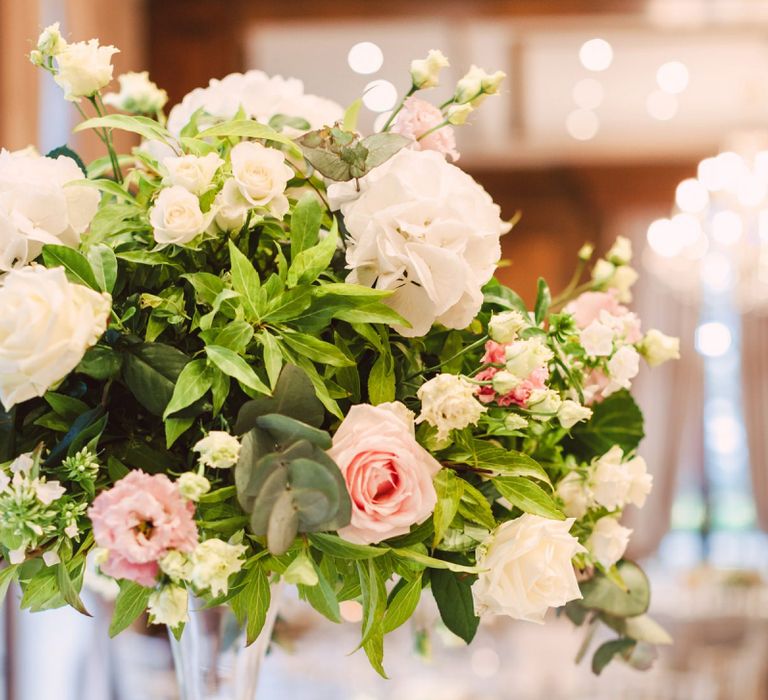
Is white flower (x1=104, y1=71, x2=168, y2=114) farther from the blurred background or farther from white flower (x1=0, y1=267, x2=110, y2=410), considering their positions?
the blurred background

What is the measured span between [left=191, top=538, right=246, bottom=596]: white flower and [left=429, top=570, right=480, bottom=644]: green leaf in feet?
0.61

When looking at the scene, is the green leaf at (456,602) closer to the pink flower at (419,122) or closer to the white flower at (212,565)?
the white flower at (212,565)

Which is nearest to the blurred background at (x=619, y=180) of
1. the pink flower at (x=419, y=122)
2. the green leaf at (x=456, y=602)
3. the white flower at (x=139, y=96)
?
the white flower at (x=139, y=96)

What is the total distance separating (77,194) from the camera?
0.68 m

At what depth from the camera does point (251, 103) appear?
0.79 metres

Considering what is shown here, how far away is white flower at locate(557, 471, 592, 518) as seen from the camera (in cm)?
74

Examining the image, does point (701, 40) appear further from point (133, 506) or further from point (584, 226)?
point (133, 506)

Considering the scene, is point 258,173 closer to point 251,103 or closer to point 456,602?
point 251,103

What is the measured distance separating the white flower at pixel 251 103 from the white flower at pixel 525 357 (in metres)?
0.28

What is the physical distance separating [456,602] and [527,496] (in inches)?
4.0

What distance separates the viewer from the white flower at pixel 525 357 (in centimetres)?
61

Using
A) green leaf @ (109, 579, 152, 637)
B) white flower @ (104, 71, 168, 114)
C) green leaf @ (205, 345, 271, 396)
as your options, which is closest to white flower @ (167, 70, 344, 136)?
white flower @ (104, 71, 168, 114)

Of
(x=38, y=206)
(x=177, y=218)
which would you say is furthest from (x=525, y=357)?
(x=38, y=206)

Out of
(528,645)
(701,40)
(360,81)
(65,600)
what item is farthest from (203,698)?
(701,40)
